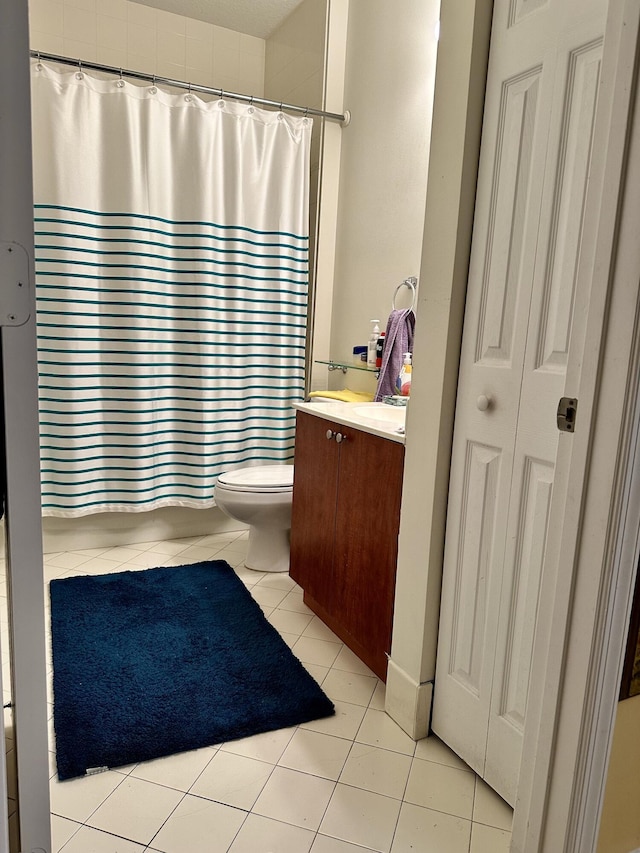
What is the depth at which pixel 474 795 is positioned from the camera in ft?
4.78

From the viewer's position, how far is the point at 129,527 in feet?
9.64

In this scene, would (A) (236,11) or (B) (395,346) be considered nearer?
(B) (395,346)

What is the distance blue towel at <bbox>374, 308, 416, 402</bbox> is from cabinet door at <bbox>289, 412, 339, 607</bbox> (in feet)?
1.20

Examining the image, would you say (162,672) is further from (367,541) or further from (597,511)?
(597,511)

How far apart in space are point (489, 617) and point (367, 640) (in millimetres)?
551

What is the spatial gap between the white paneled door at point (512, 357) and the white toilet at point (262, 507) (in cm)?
108

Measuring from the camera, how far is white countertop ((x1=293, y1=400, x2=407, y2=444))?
5.95ft

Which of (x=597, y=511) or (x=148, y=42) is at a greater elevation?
(x=148, y=42)

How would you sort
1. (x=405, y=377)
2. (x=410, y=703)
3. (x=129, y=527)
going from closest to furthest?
(x=410, y=703)
(x=405, y=377)
(x=129, y=527)

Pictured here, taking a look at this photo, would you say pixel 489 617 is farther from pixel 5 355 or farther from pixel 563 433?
pixel 5 355

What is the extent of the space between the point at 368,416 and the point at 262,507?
2.18ft

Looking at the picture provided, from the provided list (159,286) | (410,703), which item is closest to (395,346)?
(159,286)

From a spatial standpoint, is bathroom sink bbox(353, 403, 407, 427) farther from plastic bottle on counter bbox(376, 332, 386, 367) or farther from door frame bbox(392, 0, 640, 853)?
door frame bbox(392, 0, 640, 853)

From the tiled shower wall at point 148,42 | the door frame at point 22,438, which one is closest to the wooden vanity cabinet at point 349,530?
the door frame at point 22,438
